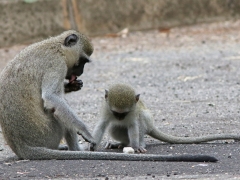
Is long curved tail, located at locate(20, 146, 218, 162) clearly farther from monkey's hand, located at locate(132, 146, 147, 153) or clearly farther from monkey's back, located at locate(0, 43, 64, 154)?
monkey's hand, located at locate(132, 146, 147, 153)

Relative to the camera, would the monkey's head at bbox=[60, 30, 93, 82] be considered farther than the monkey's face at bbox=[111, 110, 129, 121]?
No

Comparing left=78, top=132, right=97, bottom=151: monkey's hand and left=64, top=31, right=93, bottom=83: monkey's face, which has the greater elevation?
left=64, top=31, right=93, bottom=83: monkey's face

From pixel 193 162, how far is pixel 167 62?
8885mm

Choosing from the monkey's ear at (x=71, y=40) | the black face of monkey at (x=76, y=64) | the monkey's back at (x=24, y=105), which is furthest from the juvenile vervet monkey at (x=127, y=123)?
the monkey's back at (x=24, y=105)

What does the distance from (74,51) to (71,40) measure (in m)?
A: 0.15

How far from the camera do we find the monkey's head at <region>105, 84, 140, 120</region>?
9.44 metres

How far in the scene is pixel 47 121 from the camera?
29.2 ft

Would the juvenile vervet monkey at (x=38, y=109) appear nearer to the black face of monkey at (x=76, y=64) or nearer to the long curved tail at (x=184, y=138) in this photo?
the black face of monkey at (x=76, y=64)

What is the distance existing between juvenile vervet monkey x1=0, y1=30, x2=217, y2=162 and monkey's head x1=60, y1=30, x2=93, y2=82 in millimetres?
175

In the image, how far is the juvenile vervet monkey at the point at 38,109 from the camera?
344 inches

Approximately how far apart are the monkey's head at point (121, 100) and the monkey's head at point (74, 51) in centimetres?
49

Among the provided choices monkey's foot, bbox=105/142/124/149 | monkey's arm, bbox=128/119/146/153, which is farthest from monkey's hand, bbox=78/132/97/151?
monkey's foot, bbox=105/142/124/149

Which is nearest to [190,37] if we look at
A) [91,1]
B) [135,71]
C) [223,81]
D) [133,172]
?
[91,1]

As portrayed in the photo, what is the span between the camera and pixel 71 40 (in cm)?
945
